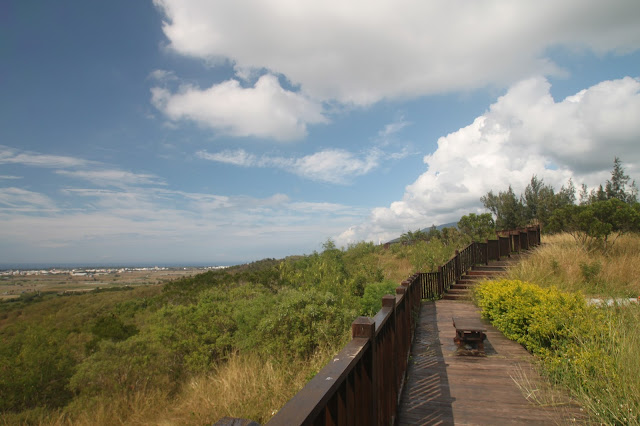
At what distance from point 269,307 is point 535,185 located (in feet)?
111

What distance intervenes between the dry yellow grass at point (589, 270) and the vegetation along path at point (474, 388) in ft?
12.7

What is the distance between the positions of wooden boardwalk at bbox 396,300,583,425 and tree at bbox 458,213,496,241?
1681cm

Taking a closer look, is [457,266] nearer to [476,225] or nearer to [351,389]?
[476,225]

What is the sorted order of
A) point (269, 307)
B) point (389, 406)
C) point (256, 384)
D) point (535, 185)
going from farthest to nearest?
point (535, 185) → point (269, 307) → point (256, 384) → point (389, 406)

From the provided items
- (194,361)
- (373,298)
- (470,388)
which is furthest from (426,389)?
(194,361)

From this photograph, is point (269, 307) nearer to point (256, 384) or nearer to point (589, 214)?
point (256, 384)

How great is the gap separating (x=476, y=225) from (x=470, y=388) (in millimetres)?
20741

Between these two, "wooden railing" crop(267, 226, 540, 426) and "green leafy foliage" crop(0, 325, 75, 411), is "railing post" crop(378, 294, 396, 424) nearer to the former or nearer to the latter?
"wooden railing" crop(267, 226, 540, 426)

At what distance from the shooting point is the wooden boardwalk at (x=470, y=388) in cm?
376

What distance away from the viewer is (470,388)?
183 inches

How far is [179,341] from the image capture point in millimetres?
9094

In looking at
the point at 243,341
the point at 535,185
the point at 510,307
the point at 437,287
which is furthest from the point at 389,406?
the point at 535,185

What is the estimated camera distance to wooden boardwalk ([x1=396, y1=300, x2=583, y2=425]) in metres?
3.76

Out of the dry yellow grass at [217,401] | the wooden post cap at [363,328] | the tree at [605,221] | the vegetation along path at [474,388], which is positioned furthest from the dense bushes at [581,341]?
the tree at [605,221]
